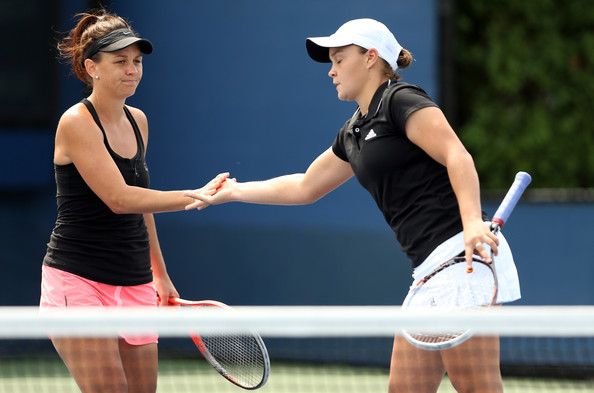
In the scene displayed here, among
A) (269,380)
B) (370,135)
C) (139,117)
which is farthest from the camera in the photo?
(269,380)

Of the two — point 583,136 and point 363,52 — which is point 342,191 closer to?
point 583,136

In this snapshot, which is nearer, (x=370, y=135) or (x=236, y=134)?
(x=370, y=135)

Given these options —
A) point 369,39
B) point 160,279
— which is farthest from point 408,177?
point 160,279

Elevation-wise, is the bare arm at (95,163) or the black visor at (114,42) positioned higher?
the black visor at (114,42)

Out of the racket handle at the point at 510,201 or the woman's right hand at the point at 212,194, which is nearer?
the racket handle at the point at 510,201

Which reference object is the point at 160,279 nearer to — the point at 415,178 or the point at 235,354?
the point at 235,354

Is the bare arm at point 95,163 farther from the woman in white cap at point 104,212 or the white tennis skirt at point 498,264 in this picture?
the white tennis skirt at point 498,264

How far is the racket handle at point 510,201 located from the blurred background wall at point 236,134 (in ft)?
9.79

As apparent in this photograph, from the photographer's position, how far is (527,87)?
24.0 ft

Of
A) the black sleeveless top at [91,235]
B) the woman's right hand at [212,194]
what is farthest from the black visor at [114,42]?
the woman's right hand at [212,194]

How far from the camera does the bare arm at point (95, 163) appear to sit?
9.83 ft

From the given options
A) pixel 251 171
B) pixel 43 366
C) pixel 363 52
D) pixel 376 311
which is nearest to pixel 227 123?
pixel 251 171

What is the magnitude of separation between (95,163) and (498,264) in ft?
4.11

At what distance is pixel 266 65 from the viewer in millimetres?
6289
